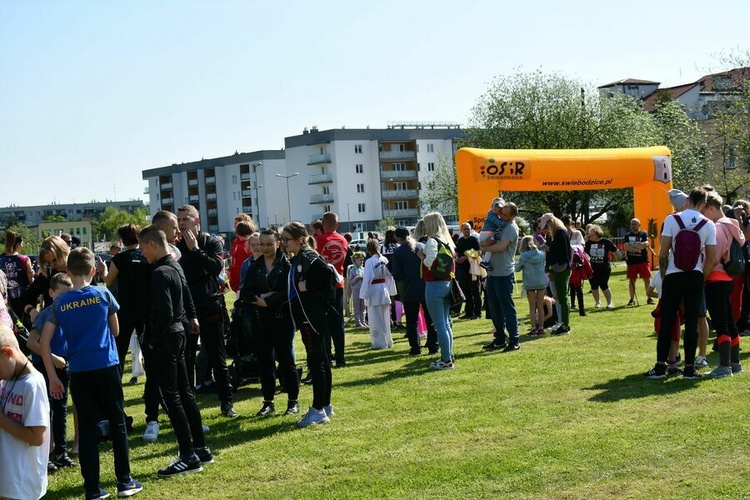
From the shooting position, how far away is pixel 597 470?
5.84 meters

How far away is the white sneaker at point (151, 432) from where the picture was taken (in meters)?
7.78

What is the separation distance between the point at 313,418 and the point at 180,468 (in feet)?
5.53

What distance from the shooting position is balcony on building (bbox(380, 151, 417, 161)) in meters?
99.4

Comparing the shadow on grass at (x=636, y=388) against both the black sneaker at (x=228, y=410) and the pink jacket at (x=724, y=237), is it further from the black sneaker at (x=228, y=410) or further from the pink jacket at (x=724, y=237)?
the black sneaker at (x=228, y=410)

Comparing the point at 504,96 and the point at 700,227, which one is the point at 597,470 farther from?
the point at 504,96

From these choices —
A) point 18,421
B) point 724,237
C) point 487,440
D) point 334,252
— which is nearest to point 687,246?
point 724,237

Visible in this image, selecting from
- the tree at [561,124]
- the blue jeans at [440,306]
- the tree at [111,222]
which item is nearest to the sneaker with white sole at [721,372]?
the blue jeans at [440,306]

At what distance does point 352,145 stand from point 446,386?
293 feet

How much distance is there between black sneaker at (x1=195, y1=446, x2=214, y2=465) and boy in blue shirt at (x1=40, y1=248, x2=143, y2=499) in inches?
28.9

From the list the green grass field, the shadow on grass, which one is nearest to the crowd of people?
the shadow on grass

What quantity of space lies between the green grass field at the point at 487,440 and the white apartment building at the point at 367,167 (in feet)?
287

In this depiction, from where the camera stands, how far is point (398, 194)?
331 feet

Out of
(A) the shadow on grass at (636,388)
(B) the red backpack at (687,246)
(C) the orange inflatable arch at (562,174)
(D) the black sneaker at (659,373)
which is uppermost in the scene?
(C) the orange inflatable arch at (562,174)

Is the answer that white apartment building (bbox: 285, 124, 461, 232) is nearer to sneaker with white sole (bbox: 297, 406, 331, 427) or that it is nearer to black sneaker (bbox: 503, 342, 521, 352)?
black sneaker (bbox: 503, 342, 521, 352)
